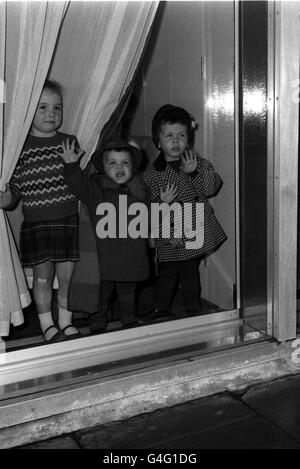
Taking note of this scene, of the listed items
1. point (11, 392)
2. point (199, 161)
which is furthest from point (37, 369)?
point (199, 161)

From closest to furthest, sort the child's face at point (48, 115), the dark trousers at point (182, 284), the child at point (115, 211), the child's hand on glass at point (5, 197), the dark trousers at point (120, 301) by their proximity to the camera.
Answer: the child's hand on glass at point (5, 197) → the child's face at point (48, 115) → the child at point (115, 211) → the dark trousers at point (120, 301) → the dark trousers at point (182, 284)

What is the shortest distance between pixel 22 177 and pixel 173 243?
3.20 ft

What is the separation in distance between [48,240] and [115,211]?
0.41 meters

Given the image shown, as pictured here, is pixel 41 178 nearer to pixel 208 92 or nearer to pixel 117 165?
pixel 117 165

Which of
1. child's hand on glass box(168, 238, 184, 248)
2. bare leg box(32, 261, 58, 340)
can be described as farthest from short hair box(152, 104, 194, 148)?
bare leg box(32, 261, 58, 340)

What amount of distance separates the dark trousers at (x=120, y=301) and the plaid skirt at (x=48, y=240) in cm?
27

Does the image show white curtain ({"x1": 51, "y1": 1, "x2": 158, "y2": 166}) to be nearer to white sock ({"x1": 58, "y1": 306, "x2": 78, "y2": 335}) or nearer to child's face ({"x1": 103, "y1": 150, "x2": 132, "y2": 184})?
child's face ({"x1": 103, "y1": 150, "x2": 132, "y2": 184})

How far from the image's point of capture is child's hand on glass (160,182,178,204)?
10.8 feet

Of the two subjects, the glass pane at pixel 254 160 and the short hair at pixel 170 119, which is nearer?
the glass pane at pixel 254 160

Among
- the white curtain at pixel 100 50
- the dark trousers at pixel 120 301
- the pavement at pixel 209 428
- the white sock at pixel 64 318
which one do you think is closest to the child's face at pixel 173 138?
the white curtain at pixel 100 50

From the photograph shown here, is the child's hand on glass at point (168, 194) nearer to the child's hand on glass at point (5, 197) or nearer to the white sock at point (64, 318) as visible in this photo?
the white sock at point (64, 318)

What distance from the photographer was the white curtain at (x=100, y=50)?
2.64 m

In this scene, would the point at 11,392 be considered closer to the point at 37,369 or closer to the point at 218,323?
the point at 37,369

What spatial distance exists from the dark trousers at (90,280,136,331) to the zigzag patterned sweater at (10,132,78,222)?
526 mm
